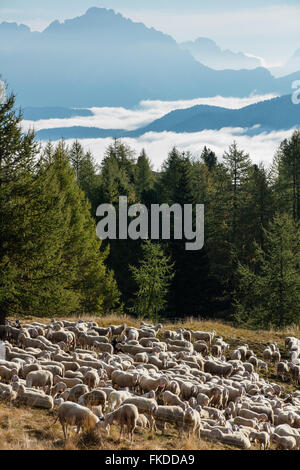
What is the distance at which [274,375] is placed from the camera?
21969 millimetres

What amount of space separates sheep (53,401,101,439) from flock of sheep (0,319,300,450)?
21mm

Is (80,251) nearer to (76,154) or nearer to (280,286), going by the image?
(280,286)

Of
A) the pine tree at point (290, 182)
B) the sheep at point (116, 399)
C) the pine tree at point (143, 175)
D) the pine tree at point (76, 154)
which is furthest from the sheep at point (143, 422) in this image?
the pine tree at point (143, 175)

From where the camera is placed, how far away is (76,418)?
34.2 feet

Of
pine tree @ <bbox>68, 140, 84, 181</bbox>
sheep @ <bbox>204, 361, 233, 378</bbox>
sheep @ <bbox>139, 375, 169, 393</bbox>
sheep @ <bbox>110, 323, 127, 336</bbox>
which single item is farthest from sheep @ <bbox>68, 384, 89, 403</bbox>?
pine tree @ <bbox>68, 140, 84, 181</bbox>

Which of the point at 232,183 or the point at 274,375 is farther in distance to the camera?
the point at 232,183

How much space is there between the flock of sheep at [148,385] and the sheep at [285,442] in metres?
0.02

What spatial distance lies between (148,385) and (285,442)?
4.32 m

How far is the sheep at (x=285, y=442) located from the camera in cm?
1228

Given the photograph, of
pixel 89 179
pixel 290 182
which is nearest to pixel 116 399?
pixel 290 182

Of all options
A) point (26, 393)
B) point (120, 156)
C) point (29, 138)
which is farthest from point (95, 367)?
point (120, 156)

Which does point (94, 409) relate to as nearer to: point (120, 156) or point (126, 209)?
point (126, 209)

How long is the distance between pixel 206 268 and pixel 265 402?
139 feet

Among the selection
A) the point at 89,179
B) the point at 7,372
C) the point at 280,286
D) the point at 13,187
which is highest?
the point at 89,179
